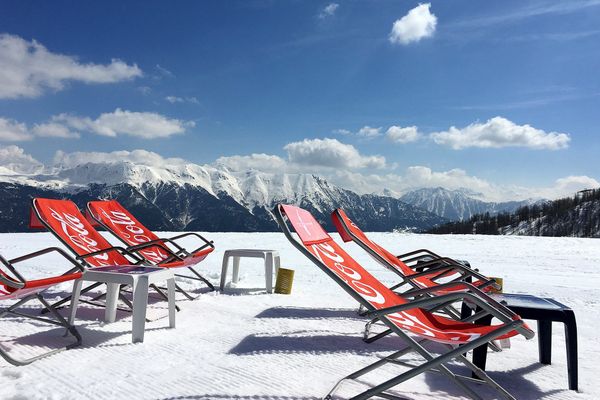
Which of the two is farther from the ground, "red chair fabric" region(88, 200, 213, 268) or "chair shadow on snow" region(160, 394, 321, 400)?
"red chair fabric" region(88, 200, 213, 268)

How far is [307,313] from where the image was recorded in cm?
440

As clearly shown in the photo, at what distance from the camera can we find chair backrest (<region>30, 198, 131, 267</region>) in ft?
13.5

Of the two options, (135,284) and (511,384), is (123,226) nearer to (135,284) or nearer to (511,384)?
(135,284)

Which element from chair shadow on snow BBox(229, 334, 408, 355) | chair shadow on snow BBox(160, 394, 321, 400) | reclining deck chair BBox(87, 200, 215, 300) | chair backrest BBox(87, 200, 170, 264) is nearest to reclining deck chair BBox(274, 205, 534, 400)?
chair shadow on snow BBox(160, 394, 321, 400)

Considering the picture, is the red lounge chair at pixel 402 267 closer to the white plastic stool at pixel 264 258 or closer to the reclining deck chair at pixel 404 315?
the reclining deck chair at pixel 404 315

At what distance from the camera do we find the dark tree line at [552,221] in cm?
7962

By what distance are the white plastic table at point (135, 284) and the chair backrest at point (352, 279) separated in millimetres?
1383

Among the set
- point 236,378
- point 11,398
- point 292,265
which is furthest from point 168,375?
point 292,265

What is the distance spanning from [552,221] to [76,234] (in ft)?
309

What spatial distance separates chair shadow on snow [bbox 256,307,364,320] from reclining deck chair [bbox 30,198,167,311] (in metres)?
1.15

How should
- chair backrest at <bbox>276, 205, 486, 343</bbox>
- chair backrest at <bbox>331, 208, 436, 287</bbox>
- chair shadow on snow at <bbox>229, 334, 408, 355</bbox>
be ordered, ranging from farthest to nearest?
1. chair backrest at <bbox>331, 208, 436, 287</bbox>
2. chair shadow on snow at <bbox>229, 334, 408, 355</bbox>
3. chair backrest at <bbox>276, 205, 486, 343</bbox>

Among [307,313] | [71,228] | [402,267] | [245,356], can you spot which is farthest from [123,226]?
[402,267]

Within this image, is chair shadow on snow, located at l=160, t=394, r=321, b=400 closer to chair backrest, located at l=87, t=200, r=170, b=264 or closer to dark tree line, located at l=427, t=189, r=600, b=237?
chair backrest, located at l=87, t=200, r=170, b=264

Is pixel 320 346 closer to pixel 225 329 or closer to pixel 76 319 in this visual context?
pixel 225 329
